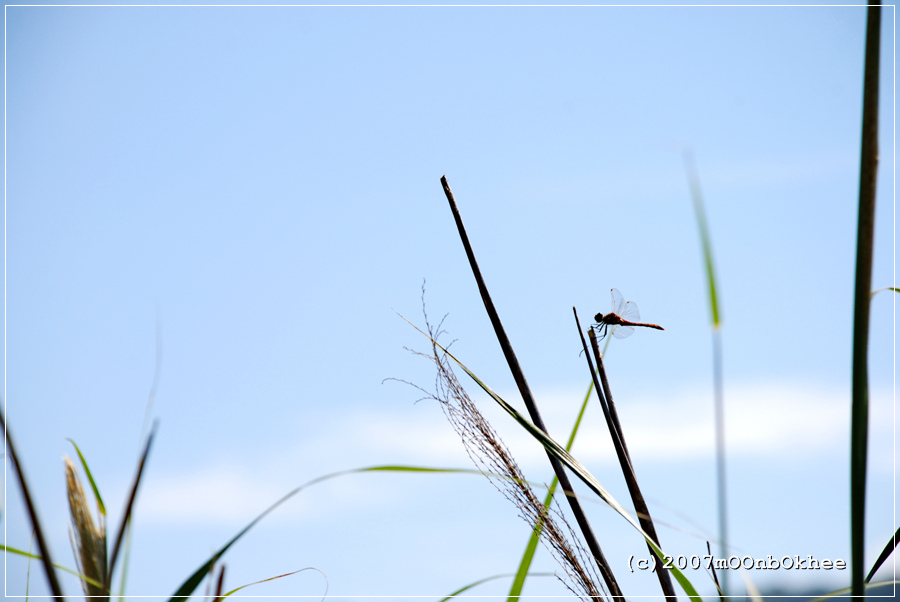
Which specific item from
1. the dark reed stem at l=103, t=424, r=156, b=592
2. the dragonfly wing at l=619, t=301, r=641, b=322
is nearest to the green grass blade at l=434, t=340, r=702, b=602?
the dark reed stem at l=103, t=424, r=156, b=592

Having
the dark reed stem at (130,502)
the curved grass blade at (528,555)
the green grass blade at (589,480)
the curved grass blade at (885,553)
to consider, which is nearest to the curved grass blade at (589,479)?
the green grass blade at (589,480)

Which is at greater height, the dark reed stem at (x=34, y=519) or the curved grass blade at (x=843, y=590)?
the dark reed stem at (x=34, y=519)

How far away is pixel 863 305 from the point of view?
1.27 ft

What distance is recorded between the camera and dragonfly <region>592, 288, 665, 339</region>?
1095 millimetres

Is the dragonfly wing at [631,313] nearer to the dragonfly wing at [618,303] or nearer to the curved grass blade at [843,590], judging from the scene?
the dragonfly wing at [618,303]

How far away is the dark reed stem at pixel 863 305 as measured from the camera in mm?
389

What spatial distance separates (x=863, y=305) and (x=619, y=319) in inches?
28.7

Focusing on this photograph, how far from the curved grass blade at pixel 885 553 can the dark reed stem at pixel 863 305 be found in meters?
0.38

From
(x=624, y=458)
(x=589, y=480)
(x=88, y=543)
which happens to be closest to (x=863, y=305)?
(x=589, y=480)

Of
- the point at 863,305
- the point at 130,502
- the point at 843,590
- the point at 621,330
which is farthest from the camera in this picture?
the point at 621,330

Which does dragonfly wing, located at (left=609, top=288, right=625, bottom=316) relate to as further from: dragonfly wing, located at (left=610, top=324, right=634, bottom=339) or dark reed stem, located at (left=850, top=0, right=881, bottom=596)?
dark reed stem, located at (left=850, top=0, right=881, bottom=596)

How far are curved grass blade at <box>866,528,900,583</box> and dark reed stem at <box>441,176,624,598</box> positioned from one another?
0.30 m

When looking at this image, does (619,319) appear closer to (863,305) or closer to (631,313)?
(631,313)

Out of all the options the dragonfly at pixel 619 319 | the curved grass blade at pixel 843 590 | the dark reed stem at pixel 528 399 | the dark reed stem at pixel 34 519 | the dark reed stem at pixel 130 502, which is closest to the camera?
the dark reed stem at pixel 34 519
